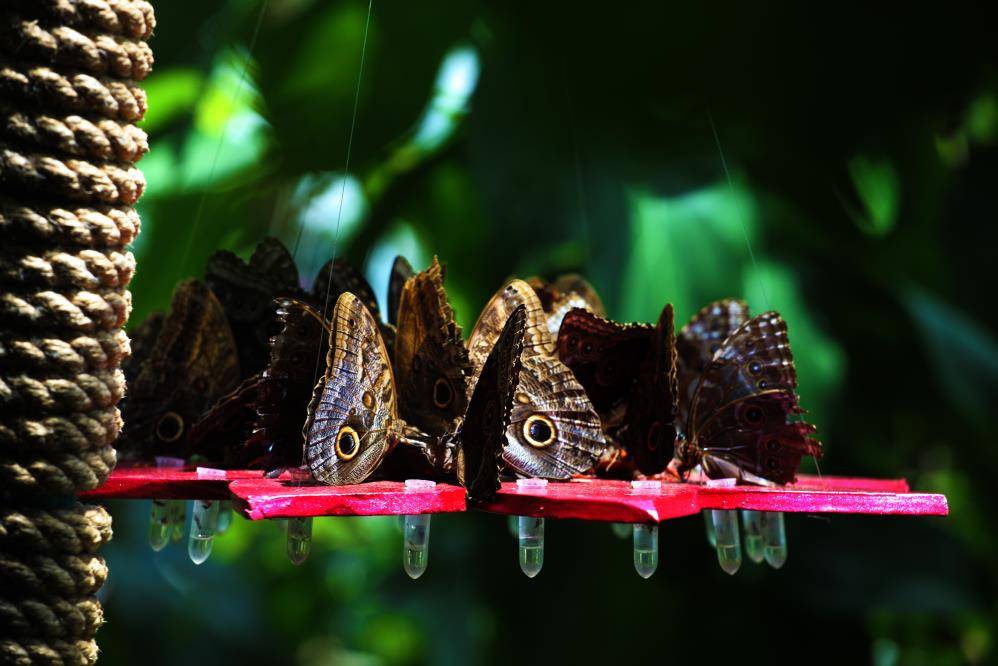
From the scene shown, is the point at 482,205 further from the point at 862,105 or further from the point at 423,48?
the point at 862,105

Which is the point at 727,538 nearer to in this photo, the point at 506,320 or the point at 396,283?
the point at 506,320

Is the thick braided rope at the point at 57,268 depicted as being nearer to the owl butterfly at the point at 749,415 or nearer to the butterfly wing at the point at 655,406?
the butterfly wing at the point at 655,406

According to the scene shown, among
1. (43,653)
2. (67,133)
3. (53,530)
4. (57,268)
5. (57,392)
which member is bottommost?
(43,653)

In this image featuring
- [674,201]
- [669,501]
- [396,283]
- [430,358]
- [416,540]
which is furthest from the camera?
[674,201]

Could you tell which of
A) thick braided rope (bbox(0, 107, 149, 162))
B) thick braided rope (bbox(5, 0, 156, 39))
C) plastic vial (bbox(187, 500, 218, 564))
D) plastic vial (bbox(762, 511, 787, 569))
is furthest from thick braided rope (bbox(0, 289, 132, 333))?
plastic vial (bbox(762, 511, 787, 569))

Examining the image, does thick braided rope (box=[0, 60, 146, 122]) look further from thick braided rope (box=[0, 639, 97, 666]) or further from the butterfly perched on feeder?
thick braided rope (box=[0, 639, 97, 666])

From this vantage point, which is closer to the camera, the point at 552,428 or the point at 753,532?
the point at 552,428

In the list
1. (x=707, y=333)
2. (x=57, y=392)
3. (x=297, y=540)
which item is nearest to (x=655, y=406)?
(x=707, y=333)
